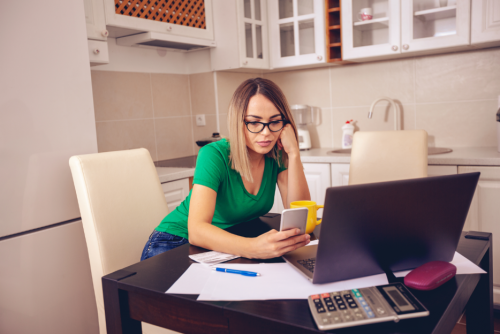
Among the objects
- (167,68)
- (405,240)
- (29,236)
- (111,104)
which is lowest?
(29,236)

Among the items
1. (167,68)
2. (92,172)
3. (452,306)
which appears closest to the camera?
(452,306)

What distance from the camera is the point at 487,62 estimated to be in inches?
99.0

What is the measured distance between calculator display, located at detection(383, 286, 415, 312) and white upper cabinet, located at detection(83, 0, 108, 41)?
188 centimetres

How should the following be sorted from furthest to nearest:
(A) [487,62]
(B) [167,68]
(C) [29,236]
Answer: (B) [167,68] → (A) [487,62] → (C) [29,236]

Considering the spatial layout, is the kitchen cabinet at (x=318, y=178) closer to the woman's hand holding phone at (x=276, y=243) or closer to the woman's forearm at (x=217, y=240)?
the woman's forearm at (x=217, y=240)

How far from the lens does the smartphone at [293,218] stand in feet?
2.99

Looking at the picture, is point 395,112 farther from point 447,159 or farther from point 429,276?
point 429,276

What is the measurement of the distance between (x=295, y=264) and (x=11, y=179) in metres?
1.08

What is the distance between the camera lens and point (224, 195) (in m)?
1.37

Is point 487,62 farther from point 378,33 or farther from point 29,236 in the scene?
point 29,236

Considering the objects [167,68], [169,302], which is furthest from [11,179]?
[167,68]

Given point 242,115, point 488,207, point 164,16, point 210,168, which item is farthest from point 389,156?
point 164,16

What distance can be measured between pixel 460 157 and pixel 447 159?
0.20 feet

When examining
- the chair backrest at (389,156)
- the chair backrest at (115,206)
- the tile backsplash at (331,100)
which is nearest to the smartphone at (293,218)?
the chair backrest at (115,206)
